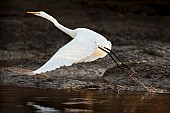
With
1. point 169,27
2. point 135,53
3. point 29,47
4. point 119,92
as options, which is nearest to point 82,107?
point 119,92

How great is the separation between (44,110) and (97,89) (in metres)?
2.75

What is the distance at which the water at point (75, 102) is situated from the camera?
9750 millimetres

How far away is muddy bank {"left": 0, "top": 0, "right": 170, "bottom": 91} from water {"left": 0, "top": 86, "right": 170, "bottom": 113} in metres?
0.73

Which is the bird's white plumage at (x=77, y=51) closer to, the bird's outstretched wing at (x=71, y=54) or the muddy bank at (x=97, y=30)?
the bird's outstretched wing at (x=71, y=54)

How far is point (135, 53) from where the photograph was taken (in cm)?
1716

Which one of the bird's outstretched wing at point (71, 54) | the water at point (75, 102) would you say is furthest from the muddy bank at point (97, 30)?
the bird's outstretched wing at point (71, 54)

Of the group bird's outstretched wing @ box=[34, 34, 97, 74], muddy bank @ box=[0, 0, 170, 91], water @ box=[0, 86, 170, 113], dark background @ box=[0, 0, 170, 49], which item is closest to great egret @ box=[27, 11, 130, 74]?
bird's outstretched wing @ box=[34, 34, 97, 74]

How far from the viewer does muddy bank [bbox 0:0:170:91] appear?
13227 mm

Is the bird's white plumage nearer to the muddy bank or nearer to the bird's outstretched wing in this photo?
the bird's outstretched wing

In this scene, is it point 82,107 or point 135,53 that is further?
point 135,53

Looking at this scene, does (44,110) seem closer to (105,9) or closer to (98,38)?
(98,38)

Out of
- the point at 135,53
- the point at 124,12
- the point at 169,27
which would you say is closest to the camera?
the point at 135,53

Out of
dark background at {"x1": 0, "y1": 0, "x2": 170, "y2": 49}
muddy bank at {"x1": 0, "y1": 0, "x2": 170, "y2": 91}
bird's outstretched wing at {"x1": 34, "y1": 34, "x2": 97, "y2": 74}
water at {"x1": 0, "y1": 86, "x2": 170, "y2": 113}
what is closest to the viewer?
water at {"x1": 0, "y1": 86, "x2": 170, "y2": 113}

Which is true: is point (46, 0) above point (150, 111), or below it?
above
